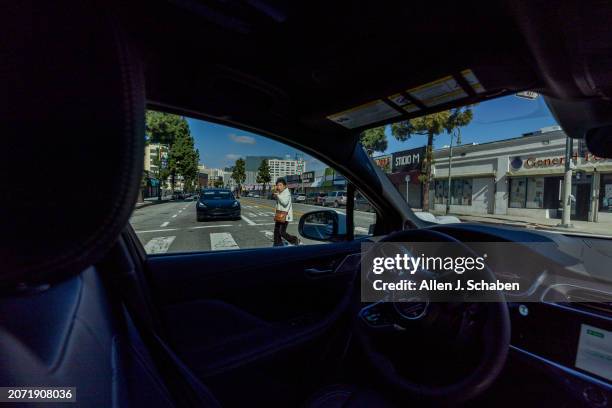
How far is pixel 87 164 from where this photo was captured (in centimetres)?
35

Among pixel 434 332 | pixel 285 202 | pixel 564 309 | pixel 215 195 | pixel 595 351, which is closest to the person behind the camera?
pixel 595 351

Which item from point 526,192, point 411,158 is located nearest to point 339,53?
point 526,192

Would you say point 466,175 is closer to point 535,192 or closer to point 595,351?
point 535,192

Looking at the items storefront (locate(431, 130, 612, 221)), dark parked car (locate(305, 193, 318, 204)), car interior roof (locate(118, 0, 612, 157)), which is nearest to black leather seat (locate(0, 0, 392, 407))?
car interior roof (locate(118, 0, 612, 157))

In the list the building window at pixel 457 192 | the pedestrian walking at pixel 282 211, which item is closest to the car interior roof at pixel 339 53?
the pedestrian walking at pixel 282 211

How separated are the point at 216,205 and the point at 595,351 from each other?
8.95 m

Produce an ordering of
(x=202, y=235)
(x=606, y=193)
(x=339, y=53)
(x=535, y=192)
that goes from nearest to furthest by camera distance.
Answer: (x=339, y=53)
(x=606, y=193)
(x=202, y=235)
(x=535, y=192)

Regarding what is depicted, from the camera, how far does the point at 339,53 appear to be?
2.24 metres

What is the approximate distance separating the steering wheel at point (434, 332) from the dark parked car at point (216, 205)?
26.2 ft

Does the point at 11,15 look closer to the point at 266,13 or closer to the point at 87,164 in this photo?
the point at 87,164

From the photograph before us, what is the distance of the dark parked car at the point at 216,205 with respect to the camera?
30.0ft

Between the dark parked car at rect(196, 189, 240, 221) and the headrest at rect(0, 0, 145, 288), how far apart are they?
9.16m

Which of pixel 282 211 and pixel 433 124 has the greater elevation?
pixel 433 124

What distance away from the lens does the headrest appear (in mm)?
323
